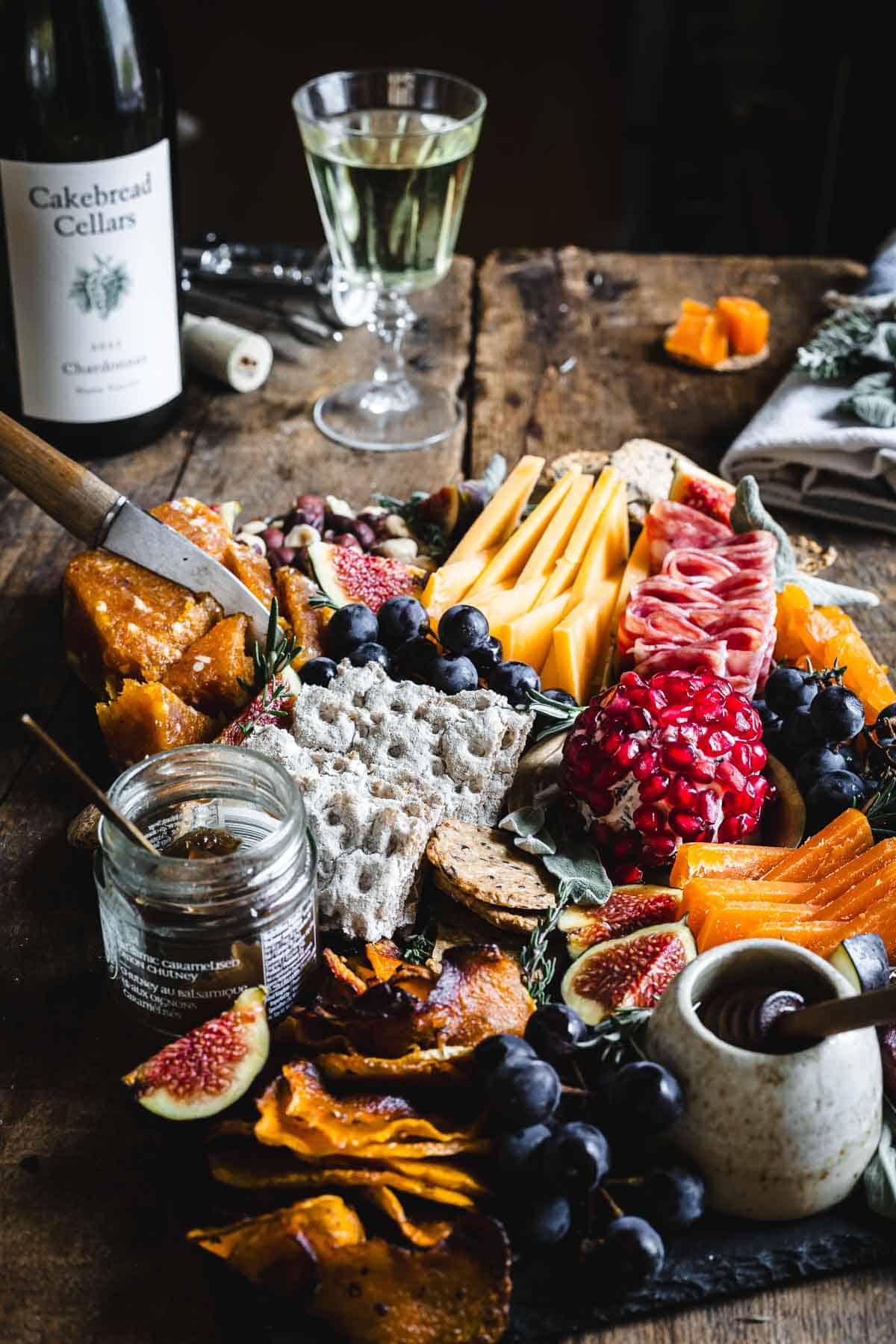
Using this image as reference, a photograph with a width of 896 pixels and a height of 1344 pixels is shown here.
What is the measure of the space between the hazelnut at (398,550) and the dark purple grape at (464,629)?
302 mm

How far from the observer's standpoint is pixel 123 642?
160cm

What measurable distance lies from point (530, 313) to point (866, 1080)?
2.01 meters

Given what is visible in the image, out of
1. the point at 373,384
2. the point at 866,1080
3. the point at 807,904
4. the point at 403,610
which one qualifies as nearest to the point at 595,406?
the point at 373,384

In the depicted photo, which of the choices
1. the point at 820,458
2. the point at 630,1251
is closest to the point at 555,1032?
the point at 630,1251

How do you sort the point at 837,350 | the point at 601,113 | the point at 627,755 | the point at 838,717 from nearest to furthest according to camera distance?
the point at 627,755, the point at 838,717, the point at 837,350, the point at 601,113

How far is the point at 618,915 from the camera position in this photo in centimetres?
134

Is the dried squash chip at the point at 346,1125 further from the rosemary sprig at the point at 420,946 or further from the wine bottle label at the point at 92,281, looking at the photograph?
the wine bottle label at the point at 92,281

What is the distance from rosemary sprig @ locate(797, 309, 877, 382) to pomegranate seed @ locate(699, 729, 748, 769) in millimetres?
1153

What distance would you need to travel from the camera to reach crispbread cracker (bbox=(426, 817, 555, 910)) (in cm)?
132

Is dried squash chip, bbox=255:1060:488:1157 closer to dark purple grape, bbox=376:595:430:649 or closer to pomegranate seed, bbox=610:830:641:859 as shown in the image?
pomegranate seed, bbox=610:830:641:859

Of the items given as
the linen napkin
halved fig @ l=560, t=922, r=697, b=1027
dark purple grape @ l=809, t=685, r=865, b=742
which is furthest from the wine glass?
halved fig @ l=560, t=922, r=697, b=1027

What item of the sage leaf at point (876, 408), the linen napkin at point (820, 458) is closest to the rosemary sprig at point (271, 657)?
the linen napkin at point (820, 458)

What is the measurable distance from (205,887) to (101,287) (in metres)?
1.23

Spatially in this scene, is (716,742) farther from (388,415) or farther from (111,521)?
(388,415)
